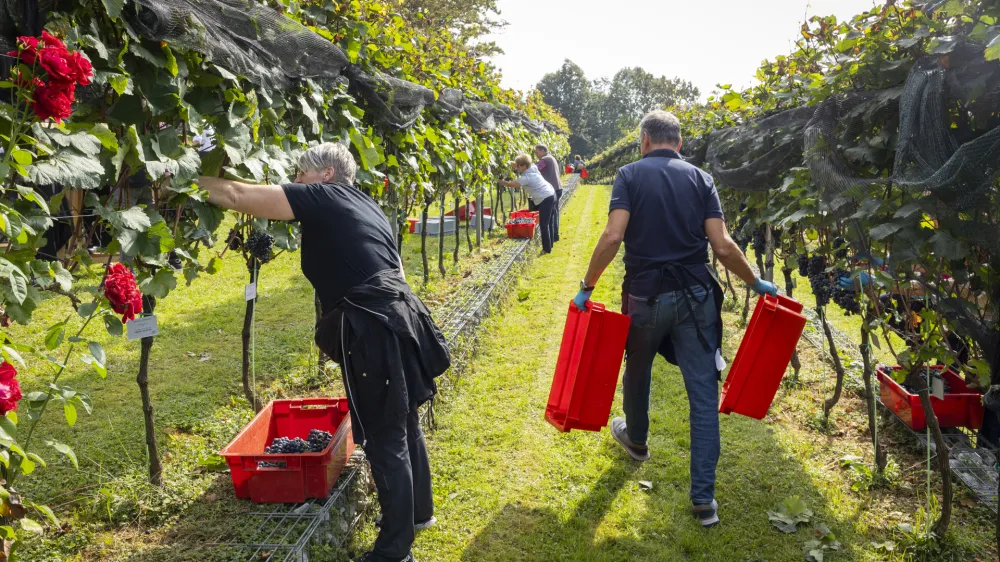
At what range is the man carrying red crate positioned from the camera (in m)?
3.22

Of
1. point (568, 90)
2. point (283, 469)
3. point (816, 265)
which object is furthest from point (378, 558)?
point (568, 90)

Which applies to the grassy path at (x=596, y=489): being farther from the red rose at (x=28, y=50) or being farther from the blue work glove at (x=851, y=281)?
the red rose at (x=28, y=50)

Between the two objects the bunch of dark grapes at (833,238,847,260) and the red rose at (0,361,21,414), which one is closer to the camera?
the red rose at (0,361,21,414)

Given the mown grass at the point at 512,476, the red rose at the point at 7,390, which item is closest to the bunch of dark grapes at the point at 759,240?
the mown grass at the point at 512,476

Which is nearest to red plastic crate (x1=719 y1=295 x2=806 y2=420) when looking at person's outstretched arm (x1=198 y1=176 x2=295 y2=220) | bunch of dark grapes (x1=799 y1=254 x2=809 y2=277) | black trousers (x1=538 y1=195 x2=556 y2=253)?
bunch of dark grapes (x1=799 y1=254 x2=809 y2=277)

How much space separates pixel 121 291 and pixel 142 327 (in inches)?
38.3

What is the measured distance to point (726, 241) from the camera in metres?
3.25

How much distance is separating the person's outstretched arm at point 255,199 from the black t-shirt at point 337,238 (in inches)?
1.5

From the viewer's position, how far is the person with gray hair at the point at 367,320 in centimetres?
262

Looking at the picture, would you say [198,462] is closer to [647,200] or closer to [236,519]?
[236,519]

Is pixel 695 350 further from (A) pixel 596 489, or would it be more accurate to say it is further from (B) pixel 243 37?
(B) pixel 243 37

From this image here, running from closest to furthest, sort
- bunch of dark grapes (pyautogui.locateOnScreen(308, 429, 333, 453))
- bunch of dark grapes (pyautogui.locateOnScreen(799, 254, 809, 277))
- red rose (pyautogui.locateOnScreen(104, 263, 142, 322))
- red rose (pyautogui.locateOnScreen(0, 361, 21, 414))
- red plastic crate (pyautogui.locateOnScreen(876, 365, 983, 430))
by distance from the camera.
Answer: red rose (pyautogui.locateOnScreen(0, 361, 21, 414)) → red rose (pyautogui.locateOnScreen(104, 263, 142, 322)) → bunch of dark grapes (pyautogui.locateOnScreen(308, 429, 333, 453)) → red plastic crate (pyautogui.locateOnScreen(876, 365, 983, 430)) → bunch of dark grapes (pyautogui.locateOnScreen(799, 254, 809, 277))

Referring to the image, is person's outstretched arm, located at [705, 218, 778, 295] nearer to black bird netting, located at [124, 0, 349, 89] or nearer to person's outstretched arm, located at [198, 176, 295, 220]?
person's outstretched arm, located at [198, 176, 295, 220]

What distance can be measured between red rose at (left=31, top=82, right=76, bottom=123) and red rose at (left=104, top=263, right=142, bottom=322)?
1.65 feet
